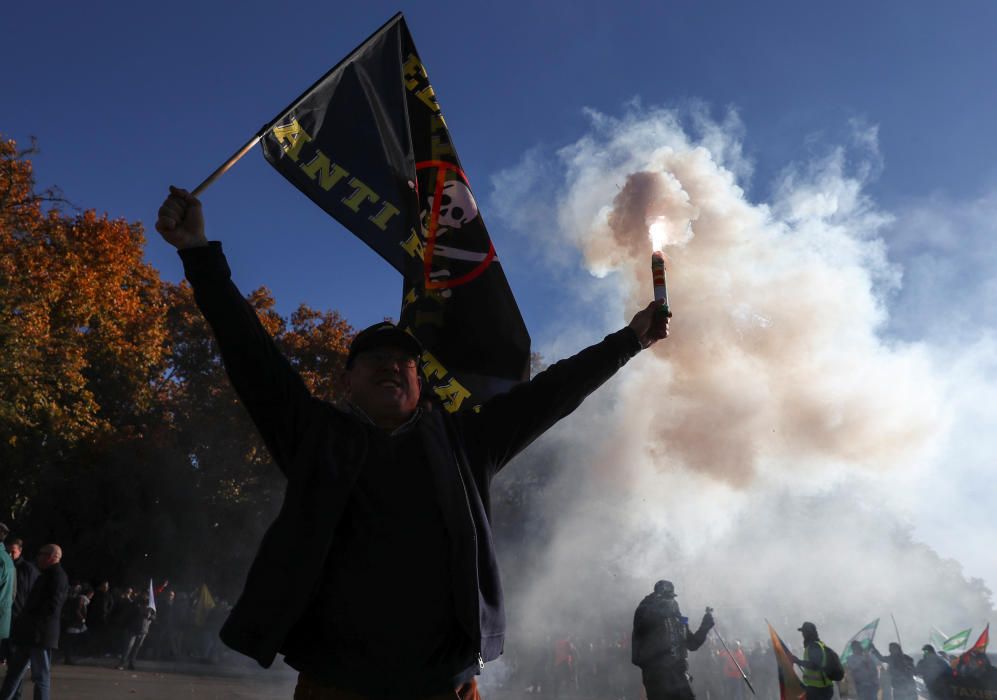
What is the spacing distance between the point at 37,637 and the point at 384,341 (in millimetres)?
6482

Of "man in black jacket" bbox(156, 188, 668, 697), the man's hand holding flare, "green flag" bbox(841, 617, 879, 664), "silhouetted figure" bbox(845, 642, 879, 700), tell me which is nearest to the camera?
"man in black jacket" bbox(156, 188, 668, 697)

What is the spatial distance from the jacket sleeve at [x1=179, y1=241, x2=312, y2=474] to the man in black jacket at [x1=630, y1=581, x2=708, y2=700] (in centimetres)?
702

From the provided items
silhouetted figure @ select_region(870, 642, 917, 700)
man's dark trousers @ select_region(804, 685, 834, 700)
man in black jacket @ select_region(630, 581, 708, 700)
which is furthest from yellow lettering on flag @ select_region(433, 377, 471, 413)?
silhouetted figure @ select_region(870, 642, 917, 700)

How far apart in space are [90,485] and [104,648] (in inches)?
260

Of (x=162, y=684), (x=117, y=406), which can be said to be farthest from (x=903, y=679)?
(x=117, y=406)

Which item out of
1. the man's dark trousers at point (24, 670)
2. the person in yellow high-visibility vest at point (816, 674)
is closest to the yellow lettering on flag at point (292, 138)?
the man's dark trousers at point (24, 670)

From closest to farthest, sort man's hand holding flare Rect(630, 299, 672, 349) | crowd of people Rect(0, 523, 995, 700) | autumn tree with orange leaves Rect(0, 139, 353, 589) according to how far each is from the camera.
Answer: man's hand holding flare Rect(630, 299, 672, 349), crowd of people Rect(0, 523, 995, 700), autumn tree with orange leaves Rect(0, 139, 353, 589)

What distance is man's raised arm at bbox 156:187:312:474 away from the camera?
2178 millimetres

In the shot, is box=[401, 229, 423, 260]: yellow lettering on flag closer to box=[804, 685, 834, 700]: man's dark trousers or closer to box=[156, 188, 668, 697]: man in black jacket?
box=[156, 188, 668, 697]: man in black jacket

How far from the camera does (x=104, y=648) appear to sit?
17047 millimetres

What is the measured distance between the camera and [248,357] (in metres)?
2.18

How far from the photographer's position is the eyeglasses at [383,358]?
2.38 meters

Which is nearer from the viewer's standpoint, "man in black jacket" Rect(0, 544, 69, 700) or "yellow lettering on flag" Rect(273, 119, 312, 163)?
"yellow lettering on flag" Rect(273, 119, 312, 163)

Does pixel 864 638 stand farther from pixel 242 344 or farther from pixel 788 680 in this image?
pixel 242 344
